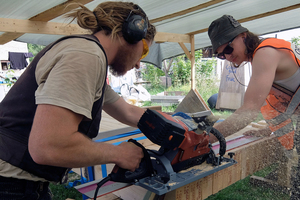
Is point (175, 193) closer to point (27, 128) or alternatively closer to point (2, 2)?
point (27, 128)

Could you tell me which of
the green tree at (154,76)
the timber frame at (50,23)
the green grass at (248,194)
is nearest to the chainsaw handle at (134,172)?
the green grass at (248,194)

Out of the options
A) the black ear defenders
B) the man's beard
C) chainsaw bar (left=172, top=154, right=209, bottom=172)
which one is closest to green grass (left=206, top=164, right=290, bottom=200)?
chainsaw bar (left=172, top=154, right=209, bottom=172)

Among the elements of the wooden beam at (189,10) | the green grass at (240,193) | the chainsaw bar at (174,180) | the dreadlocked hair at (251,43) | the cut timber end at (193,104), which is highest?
the wooden beam at (189,10)

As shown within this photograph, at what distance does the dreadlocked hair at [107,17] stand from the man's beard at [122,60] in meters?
0.09

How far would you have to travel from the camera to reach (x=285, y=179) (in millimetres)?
2635

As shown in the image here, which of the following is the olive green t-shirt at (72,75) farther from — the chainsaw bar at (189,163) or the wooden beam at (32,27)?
the wooden beam at (32,27)

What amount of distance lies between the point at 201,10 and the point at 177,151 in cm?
357

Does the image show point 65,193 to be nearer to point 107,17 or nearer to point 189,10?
point 107,17

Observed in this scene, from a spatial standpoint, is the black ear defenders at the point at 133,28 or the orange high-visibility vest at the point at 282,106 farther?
the orange high-visibility vest at the point at 282,106

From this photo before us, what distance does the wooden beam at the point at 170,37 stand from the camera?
518 cm

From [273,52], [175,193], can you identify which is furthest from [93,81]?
[273,52]

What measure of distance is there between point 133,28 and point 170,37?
14.7ft

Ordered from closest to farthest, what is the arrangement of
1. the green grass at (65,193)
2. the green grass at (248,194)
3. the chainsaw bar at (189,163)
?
the chainsaw bar at (189,163), the green grass at (248,194), the green grass at (65,193)

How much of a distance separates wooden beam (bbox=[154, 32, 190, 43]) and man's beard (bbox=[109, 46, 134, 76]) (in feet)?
13.0
